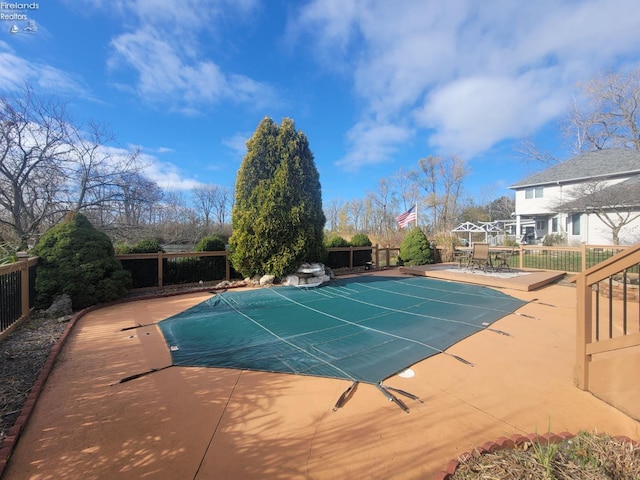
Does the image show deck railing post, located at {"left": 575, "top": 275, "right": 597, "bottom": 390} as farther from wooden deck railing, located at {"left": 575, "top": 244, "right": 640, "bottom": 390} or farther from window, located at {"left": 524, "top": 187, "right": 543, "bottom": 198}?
window, located at {"left": 524, "top": 187, "right": 543, "bottom": 198}

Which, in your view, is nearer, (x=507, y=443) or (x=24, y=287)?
(x=507, y=443)

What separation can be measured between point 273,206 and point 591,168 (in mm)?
20585

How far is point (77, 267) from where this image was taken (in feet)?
18.5

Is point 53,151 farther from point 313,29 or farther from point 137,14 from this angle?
point 313,29

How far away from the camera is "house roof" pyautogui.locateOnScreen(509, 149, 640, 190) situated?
1528 cm

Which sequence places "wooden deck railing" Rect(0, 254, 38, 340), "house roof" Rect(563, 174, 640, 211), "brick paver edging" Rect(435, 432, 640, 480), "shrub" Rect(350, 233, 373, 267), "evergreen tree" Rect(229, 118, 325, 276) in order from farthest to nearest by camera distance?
"house roof" Rect(563, 174, 640, 211)
"shrub" Rect(350, 233, 373, 267)
"evergreen tree" Rect(229, 118, 325, 276)
"wooden deck railing" Rect(0, 254, 38, 340)
"brick paver edging" Rect(435, 432, 640, 480)

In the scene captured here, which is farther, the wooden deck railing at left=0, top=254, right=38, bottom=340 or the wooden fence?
the wooden fence

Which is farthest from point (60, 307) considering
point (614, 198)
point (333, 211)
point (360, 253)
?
point (333, 211)

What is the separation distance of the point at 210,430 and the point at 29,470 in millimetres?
1052

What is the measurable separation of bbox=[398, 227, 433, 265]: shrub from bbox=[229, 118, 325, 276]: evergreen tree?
5.68 m

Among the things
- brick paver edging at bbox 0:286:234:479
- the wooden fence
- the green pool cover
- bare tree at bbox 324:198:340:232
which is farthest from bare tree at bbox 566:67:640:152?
brick paver edging at bbox 0:286:234:479

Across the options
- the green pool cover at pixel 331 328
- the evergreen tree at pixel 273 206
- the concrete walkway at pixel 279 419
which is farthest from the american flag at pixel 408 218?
the concrete walkway at pixel 279 419

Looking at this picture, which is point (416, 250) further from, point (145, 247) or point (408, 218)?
point (145, 247)

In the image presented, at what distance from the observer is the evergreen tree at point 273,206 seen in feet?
25.7
